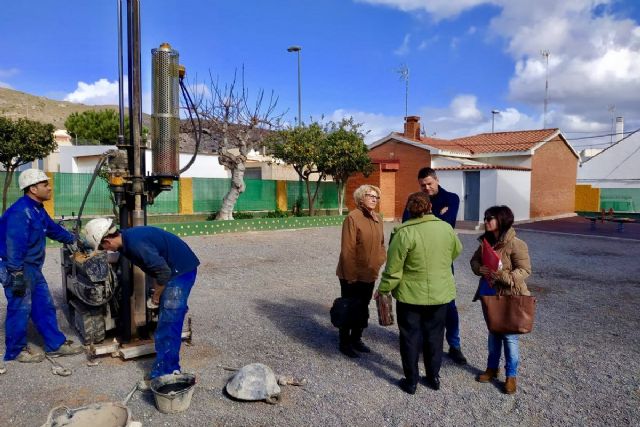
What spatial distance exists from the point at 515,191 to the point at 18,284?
64.0ft

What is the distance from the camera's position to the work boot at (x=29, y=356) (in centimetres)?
445

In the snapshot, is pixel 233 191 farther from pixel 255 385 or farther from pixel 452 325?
pixel 255 385

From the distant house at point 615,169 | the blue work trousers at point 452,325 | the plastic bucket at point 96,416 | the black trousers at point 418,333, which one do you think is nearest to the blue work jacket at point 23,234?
the plastic bucket at point 96,416

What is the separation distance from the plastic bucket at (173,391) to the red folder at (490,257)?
245 cm

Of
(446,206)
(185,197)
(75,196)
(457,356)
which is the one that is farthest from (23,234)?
(185,197)

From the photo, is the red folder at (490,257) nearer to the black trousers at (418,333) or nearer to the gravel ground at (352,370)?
the black trousers at (418,333)

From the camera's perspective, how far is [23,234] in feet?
14.5

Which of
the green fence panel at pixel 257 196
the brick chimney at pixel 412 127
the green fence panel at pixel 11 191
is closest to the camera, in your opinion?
the green fence panel at pixel 11 191

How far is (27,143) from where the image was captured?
1596 cm

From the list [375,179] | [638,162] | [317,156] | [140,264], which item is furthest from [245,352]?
[638,162]

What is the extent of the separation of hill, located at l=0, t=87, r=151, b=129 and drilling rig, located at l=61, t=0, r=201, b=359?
69.6 m

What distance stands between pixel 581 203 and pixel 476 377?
A: 28.7 m

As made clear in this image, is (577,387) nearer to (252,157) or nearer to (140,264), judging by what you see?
(140,264)

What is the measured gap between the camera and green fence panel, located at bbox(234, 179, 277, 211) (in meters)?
19.1
